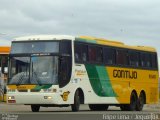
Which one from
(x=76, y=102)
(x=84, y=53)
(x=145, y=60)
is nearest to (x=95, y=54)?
(x=84, y=53)

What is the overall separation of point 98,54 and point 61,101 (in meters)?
4.37

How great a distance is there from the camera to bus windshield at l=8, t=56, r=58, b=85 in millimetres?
31250

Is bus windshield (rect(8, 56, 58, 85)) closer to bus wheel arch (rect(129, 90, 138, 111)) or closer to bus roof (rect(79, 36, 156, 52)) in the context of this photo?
bus roof (rect(79, 36, 156, 52))

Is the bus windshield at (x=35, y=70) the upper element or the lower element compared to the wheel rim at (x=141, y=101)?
upper

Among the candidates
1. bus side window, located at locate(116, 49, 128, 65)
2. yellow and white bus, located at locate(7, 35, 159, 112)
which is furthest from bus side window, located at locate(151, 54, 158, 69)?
bus side window, located at locate(116, 49, 128, 65)

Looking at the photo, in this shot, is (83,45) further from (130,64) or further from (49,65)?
(130,64)

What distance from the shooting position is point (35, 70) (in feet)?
103

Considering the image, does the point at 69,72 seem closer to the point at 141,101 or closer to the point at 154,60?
the point at 141,101

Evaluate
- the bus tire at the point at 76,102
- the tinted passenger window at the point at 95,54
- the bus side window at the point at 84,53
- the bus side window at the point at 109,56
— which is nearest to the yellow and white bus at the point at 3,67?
the bus side window at the point at 109,56

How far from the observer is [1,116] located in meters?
24.6

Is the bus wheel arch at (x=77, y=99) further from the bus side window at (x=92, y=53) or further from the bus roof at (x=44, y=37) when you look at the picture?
the bus roof at (x=44, y=37)

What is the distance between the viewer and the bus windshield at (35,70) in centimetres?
3125

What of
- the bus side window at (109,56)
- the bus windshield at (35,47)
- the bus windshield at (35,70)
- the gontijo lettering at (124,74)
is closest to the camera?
the bus windshield at (35,70)

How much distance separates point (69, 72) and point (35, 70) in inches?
65.3
